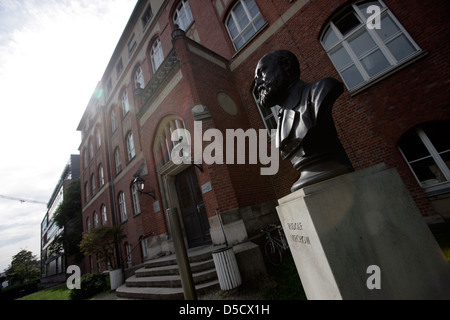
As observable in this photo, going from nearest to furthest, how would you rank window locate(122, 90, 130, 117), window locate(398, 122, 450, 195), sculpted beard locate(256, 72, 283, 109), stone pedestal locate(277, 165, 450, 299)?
stone pedestal locate(277, 165, 450, 299) < sculpted beard locate(256, 72, 283, 109) < window locate(398, 122, 450, 195) < window locate(122, 90, 130, 117)

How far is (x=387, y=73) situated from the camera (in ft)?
Result: 16.6

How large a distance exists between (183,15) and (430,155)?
13089mm

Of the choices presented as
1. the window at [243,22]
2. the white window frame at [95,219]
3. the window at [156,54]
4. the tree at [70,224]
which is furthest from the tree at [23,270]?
the window at [243,22]

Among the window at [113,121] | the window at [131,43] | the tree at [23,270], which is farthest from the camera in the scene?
the tree at [23,270]

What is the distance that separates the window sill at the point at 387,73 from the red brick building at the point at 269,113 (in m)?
0.03

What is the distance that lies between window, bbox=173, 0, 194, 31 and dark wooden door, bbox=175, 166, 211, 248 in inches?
347

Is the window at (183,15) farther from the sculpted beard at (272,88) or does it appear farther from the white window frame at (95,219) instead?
the white window frame at (95,219)

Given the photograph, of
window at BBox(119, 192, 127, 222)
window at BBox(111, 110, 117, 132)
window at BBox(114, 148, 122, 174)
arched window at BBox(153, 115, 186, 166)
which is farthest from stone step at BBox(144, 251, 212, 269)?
window at BBox(111, 110, 117, 132)

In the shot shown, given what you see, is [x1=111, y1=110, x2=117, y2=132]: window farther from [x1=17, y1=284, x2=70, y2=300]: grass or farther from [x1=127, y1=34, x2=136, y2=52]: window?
[x1=17, y1=284, x2=70, y2=300]: grass

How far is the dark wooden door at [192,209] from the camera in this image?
23.6 feet

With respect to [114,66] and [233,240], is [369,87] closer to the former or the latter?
[233,240]

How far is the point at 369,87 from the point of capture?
5344 millimetres

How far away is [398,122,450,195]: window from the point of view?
448cm

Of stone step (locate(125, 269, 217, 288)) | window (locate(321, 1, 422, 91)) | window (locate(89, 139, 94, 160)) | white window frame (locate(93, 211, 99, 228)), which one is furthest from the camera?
window (locate(89, 139, 94, 160))
